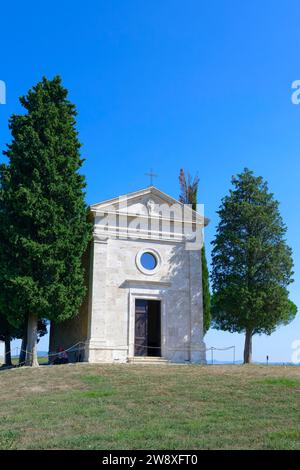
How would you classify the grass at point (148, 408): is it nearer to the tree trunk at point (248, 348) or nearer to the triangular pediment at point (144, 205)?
the tree trunk at point (248, 348)

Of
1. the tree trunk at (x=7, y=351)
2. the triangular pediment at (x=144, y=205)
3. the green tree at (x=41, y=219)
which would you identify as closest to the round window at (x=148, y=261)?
the triangular pediment at (x=144, y=205)

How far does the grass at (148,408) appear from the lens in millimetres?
8430

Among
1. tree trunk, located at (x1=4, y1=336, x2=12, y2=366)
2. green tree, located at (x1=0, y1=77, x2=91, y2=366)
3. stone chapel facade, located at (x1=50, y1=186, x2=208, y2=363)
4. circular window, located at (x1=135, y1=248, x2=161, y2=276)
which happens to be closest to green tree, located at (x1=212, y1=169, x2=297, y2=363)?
stone chapel facade, located at (x1=50, y1=186, x2=208, y2=363)

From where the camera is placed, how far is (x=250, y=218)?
24859 mm

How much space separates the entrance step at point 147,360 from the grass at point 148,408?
105 inches

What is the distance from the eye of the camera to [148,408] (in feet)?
37.0

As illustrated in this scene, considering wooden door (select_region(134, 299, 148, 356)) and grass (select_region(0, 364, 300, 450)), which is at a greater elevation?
wooden door (select_region(134, 299, 148, 356))

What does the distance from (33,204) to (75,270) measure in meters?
3.20

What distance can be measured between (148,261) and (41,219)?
5642mm

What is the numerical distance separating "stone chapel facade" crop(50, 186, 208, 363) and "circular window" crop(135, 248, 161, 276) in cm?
5

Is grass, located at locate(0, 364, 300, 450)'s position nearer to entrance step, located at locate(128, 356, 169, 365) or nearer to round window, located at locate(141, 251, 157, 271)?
entrance step, located at locate(128, 356, 169, 365)

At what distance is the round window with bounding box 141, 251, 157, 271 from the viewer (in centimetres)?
2253

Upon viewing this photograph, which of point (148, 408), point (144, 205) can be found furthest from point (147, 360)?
point (148, 408)
